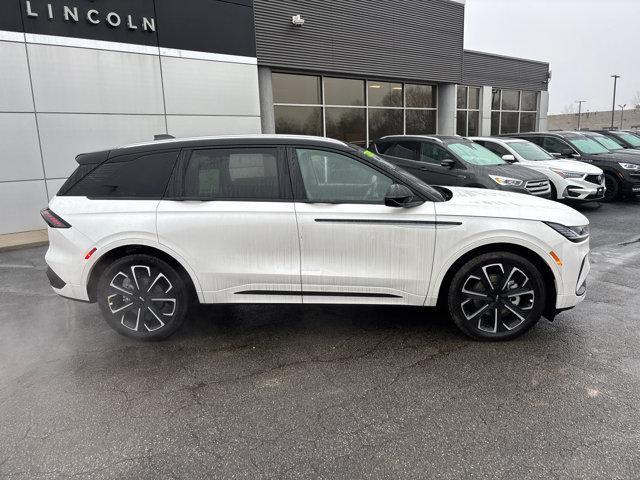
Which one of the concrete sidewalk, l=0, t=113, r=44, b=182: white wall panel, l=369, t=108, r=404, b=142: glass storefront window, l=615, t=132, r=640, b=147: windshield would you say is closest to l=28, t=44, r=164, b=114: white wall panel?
l=0, t=113, r=44, b=182: white wall panel

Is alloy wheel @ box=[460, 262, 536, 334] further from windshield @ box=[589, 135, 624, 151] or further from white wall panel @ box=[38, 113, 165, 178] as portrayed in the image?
windshield @ box=[589, 135, 624, 151]

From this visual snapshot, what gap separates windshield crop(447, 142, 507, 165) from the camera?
9533 mm

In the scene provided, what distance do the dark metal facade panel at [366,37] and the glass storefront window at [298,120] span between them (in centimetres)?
118

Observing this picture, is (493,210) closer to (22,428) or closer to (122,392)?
(122,392)

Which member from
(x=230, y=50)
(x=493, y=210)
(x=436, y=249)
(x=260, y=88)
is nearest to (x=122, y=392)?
(x=436, y=249)

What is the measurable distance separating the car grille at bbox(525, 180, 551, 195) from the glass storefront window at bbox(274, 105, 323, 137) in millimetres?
6941

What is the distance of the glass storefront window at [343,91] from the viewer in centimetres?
1467

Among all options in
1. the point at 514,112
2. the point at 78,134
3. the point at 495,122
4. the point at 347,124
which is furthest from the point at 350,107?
the point at 514,112

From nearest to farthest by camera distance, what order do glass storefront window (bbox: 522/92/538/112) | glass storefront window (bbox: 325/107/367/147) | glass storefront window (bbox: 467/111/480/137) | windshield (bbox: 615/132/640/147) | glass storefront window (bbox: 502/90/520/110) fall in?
1. glass storefront window (bbox: 325/107/367/147)
2. windshield (bbox: 615/132/640/147)
3. glass storefront window (bbox: 467/111/480/137)
4. glass storefront window (bbox: 502/90/520/110)
5. glass storefront window (bbox: 522/92/538/112)

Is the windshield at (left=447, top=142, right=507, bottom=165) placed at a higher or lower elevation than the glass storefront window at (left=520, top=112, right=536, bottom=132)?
lower

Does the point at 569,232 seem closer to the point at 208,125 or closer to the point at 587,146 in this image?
the point at 208,125

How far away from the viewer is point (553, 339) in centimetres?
402

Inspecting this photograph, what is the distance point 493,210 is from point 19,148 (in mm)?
8876

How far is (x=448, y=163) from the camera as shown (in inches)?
356
